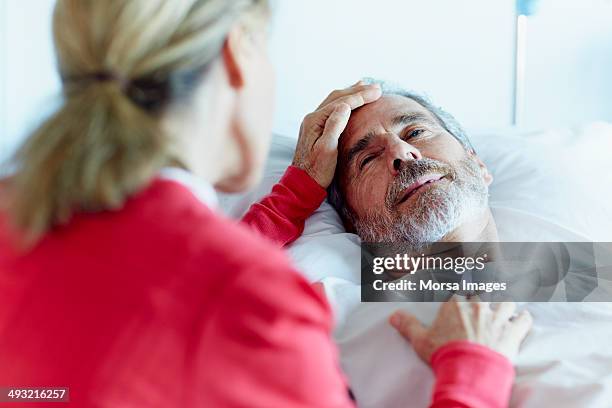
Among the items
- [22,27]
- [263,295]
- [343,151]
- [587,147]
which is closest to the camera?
[263,295]

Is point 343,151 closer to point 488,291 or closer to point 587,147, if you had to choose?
point 488,291

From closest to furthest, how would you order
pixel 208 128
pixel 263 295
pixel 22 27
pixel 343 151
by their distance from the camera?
pixel 263 295, pixel 208 128, pixel 343 151, pixel 22 27

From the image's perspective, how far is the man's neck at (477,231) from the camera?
4.33ft

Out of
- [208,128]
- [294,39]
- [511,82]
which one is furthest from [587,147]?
[208,128]

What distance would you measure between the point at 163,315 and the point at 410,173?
2.69ft

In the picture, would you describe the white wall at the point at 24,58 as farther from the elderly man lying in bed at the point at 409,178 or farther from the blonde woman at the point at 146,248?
the blonde woman at the point at 146,248

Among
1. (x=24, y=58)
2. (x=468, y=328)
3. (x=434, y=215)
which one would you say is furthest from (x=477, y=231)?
(x=24, y=58)

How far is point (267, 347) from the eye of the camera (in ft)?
1.83

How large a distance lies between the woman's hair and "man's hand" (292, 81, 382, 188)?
2.49 ft

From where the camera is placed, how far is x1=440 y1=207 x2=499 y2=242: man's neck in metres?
1.32

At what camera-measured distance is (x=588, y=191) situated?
5.00 ft

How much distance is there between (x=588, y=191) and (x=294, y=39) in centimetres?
89

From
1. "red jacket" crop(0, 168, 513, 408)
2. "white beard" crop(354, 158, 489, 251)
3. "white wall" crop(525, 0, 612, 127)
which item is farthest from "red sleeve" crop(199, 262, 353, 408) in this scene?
"white wall" crop(525, 0, 612, 127)

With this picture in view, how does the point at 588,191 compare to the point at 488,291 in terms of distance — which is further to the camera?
the point at 588,191
